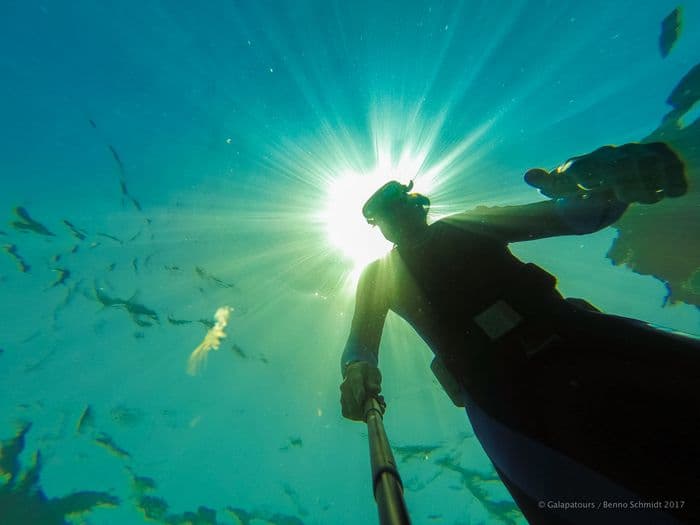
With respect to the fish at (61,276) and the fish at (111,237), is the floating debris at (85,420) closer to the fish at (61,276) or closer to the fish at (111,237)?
the fish at (61,276)

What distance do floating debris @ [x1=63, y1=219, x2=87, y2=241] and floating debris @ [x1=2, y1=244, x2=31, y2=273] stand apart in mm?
1831

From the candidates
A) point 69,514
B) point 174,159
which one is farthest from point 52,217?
point 69,514

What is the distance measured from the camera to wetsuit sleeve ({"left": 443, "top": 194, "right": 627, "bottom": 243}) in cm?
250

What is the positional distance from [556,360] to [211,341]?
1271 cm

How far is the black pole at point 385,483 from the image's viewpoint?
36.1 inches

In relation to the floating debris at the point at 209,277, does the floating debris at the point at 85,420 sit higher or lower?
lower

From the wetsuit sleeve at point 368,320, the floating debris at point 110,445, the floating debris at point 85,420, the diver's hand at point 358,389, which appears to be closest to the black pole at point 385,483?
the diver's hand at point 358,389

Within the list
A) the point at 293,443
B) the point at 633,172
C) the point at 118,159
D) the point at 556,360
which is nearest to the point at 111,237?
the point at 118,159

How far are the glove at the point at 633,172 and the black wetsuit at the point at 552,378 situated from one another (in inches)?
19.2

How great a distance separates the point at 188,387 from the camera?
12789 millimetres

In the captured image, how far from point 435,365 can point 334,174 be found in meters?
6.91

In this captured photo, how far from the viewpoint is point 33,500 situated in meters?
15.3

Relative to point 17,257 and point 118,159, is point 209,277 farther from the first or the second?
point 17,257

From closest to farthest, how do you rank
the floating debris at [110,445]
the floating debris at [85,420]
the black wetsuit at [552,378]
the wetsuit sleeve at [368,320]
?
1. the black wetsuit at [552,378]
2. the wetsuit sleeve at [368,320]
3. the floating debris at [85,420]
4. the floating debris at [110,445]
